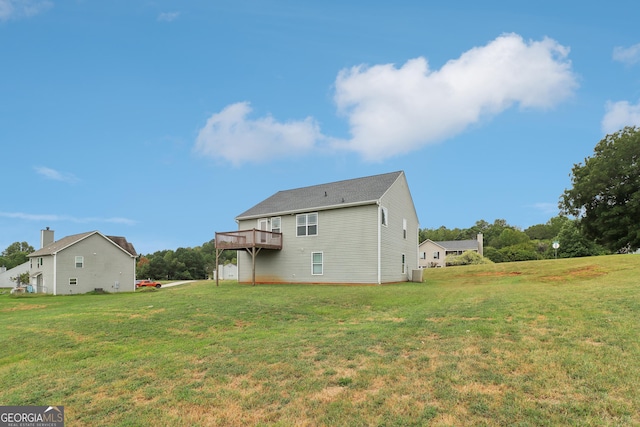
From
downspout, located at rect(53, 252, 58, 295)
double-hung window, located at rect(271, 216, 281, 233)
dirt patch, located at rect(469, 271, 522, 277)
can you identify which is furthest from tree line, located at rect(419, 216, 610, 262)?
downspout, located at rect(53, 252, 58, 295)

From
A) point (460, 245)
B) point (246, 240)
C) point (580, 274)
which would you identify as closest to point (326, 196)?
point (246, 240)

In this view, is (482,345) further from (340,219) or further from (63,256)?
(63,256)

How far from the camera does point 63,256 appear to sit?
35.4 m

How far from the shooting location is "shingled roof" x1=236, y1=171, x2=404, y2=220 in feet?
75.4

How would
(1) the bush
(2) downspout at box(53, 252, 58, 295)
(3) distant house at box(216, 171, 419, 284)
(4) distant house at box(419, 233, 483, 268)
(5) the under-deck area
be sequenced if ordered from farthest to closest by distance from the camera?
(4) distant house at box(419, 233, 483, 268)
(1) the bush
(2) downspout at box(53, 252, 58, 295)
(5) the under-deck area
(3) distant house at box(216, 171, 419, 284)

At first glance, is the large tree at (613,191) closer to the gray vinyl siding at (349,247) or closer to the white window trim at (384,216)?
the gray vinyl siding at (349,247)

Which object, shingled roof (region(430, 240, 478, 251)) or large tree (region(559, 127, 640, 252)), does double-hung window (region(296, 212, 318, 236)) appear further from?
shingled roof (region(430, 240, 478, 251))

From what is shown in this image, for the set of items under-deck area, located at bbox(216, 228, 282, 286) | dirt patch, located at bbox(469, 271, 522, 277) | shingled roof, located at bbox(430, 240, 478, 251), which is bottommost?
dirt patch, located at bbox(469, 271, 522, 277)

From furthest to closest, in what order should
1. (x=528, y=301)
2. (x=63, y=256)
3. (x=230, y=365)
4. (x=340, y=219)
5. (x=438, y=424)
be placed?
(x=63, y=256) < (x=340, y=219) < (x=528, y=301) < (x=230, y=365) < (x=438, y=424)

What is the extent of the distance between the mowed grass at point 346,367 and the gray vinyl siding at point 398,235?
11.6 metres

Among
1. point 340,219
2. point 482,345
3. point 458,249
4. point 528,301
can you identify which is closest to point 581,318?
point 528,301

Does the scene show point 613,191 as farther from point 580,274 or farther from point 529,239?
point 529,239

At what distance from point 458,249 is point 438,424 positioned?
66667mm
